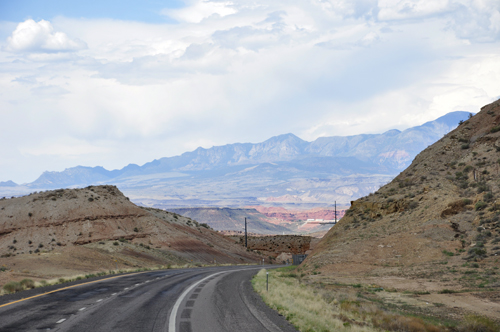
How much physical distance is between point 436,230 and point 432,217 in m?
2.67

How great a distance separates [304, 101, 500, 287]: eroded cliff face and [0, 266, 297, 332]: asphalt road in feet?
45.2

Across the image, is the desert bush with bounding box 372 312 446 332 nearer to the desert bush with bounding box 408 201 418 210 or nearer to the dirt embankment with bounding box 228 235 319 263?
Answer: the desert bush with bounding box 408 201 418 210

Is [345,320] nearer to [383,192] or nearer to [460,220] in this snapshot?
[460,220]

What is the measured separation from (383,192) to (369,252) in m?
14.0

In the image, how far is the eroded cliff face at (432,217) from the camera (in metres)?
29.1

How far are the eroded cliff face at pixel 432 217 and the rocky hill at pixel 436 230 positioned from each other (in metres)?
0.06

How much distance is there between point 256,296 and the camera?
58.6 feet

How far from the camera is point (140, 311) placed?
44.9 feet

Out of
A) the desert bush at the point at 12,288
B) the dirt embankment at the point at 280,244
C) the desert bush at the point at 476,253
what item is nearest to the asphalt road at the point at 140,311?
the desert bush at the point at 12,288

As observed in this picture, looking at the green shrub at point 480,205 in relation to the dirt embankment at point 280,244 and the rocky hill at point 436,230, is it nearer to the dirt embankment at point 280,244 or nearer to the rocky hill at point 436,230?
the rocky hill at point 436,230

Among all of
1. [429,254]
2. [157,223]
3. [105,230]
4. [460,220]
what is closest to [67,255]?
[105,230]

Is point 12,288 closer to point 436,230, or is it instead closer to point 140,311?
point 140,311

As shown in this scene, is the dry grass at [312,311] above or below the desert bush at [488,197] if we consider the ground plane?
below

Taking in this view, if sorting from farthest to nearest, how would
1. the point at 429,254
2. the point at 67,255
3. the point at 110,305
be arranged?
the point at 67,255 → the point at 429,254 → the point at 110,305
